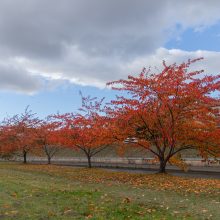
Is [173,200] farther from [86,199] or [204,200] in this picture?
[86,199]

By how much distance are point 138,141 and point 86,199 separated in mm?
12454

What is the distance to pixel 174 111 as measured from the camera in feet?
71.0

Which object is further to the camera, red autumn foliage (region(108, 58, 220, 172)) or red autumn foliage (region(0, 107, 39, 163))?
red autumn foliage (region(0, 107, 39, 163))

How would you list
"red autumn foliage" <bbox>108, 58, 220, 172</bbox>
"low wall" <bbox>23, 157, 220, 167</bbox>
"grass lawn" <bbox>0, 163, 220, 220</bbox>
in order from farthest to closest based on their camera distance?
"low wall" <bbox>23, 157, 220, 167</bbox>
"red autumn foliage" <bbox>108, 58, 220, 172</bbox>
"grass lawn" <bbox>0, 163, 220, 220</bbox>

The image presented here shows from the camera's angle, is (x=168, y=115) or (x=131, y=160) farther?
(x=131, y=160)

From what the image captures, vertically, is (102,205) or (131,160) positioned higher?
(131,160)

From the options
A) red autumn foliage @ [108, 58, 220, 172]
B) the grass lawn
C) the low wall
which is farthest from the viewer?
the low wall

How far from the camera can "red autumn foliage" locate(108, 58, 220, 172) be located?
2111cm

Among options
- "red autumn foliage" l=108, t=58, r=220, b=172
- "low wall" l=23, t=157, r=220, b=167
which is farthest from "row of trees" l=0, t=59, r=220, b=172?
"low wall" l=23, t=157, r=220, b=167

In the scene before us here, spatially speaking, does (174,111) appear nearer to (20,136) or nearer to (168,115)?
(168,115)

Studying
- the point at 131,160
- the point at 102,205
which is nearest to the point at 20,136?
the point at 131,160

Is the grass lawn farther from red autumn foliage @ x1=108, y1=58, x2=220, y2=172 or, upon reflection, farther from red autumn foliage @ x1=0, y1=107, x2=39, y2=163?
red autumn foliage @ x1=0, y1=107, x2=39, y2=163

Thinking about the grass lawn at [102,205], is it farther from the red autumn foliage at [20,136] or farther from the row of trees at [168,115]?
the red autumn foliage at [20,136]

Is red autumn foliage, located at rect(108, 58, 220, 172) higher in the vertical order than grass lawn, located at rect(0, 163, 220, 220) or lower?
higher
